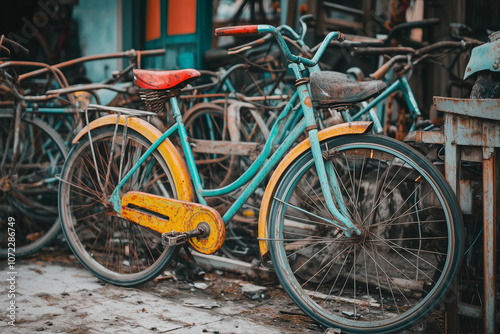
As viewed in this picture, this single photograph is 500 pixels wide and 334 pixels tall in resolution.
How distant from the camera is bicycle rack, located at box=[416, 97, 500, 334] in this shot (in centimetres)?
262

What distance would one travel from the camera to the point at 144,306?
3357 millimetres

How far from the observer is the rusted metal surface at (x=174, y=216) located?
3.31m

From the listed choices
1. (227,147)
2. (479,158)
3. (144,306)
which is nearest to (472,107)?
(479,158)

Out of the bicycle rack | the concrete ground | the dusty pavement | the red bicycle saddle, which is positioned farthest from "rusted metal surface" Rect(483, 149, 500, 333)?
the red bicycle saddle

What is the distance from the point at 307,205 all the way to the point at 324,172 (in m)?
0.60

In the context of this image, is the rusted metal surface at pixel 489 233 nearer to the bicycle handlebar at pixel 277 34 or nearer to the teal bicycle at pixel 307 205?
the teal bicycle at pixel 307 205

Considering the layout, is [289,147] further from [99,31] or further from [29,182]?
[99,31]

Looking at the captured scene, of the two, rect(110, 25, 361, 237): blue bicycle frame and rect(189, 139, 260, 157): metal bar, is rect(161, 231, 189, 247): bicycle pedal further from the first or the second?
rect(189, 139, 260, 157): metal bar

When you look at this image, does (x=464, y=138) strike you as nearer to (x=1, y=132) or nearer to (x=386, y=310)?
(x=386, y=310)

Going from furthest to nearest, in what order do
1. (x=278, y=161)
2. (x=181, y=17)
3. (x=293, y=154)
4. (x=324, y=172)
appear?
(x=181, y=17), (x=278, y=161), (x=293, y=154), (x=324, y=172)

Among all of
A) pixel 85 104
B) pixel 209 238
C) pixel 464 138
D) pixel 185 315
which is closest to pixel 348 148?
pixel 464 138

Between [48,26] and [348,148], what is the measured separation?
17.5 feet

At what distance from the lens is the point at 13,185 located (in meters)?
4.48

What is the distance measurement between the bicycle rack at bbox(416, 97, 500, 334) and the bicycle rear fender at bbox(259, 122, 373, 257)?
449mm
